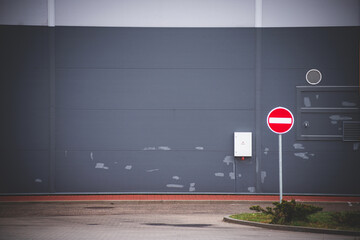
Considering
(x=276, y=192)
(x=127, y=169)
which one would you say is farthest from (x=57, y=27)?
(x=276, y=192)

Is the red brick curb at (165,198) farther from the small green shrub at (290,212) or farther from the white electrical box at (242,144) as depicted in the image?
the small green shrub at (290,212)

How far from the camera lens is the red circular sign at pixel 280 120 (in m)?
15.1

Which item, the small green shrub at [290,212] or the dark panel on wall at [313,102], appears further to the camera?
the dark panel on wall at [313,102]

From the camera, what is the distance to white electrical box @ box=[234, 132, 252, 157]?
20.0 m

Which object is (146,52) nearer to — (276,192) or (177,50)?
(177,50)

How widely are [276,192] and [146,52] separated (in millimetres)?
6691

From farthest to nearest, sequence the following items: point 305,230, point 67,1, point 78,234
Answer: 1. point 67,1
2. point 305,230
3. point 78,234

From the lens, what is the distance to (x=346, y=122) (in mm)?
20016

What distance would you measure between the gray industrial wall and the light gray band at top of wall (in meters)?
0.29

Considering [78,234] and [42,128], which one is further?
[42,128]

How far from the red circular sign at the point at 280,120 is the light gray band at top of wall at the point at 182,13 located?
19.0 ft

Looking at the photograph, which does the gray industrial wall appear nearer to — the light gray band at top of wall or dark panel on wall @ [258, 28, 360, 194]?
dark panel on wall @ [258, 28, 360, 194]

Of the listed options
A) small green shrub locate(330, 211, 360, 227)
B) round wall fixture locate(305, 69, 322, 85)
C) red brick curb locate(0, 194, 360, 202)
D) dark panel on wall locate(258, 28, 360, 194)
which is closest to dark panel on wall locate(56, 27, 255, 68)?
dark panel on wall locate(258, 28, 360, 194)

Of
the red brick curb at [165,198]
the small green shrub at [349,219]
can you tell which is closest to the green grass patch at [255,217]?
the small green shrub at [349,219]
